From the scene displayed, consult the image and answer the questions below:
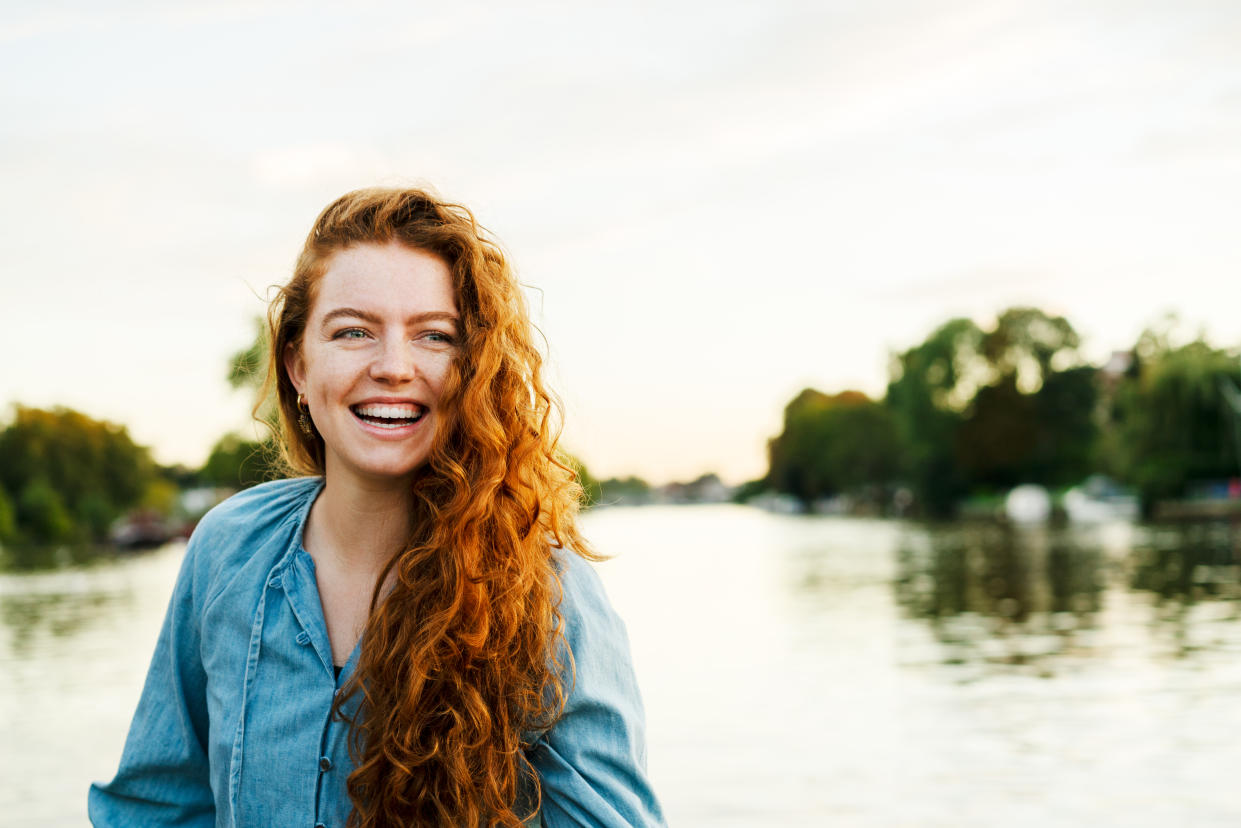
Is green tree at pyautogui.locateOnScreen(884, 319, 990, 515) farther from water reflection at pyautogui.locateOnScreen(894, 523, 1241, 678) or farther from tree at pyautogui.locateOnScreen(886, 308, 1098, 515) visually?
water reflection at pyautogui.locateOnScreen(894, 523, 1241, 678)

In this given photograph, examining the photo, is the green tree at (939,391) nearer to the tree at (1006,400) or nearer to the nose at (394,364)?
the tree at (1006,400)

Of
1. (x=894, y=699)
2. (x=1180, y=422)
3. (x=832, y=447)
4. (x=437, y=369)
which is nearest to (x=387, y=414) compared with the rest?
(x=437, y=369)

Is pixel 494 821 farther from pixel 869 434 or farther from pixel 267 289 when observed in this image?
pixel 869 434

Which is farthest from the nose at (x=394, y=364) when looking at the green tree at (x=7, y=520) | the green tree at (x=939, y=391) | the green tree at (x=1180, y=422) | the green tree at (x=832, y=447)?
the green tree at (x=832, y=447)

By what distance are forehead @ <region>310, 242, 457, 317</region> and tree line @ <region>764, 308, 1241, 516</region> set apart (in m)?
51.4

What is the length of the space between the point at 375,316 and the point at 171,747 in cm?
79

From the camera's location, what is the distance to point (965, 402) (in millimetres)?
71750

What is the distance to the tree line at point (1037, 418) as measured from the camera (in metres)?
50.2

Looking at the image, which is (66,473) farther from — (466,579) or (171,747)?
(466,579)

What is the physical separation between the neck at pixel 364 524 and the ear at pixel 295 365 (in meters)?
0.18

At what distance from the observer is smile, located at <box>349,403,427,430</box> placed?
210cm

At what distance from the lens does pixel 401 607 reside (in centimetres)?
206

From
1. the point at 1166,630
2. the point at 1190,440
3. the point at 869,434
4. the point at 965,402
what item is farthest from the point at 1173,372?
the point at 869,434

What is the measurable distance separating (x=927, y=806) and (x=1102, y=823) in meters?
0.95
